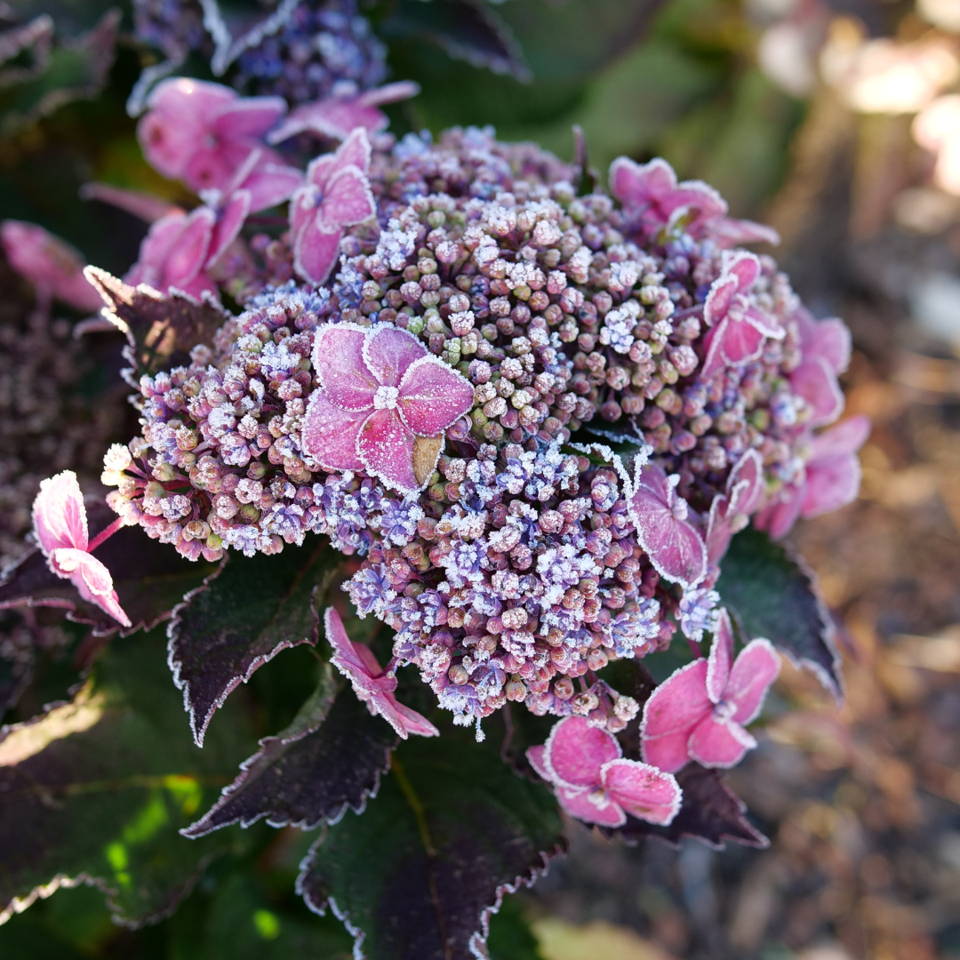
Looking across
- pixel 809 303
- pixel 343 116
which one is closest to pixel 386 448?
pixel 343 116

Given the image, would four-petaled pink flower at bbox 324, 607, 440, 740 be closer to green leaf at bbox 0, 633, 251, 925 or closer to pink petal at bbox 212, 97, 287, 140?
green leaf at bbox 0, 633, 251, 925

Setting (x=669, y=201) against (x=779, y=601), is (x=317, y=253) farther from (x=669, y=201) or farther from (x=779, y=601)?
(x=779, y=601)

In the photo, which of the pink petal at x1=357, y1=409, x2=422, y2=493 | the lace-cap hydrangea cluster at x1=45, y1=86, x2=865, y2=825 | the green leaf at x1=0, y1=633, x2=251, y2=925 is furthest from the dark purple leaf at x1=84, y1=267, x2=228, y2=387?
the green leaf at x1=0, y1=633, x2=251, y2=925

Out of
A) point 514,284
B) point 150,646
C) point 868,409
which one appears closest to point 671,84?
point 868,409

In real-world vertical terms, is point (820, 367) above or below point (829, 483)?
above

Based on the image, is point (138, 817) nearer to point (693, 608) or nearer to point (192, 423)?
point (192, 423)

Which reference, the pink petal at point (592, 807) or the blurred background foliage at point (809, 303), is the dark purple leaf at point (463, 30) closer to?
the blurred background foliage at point (809, 303)
